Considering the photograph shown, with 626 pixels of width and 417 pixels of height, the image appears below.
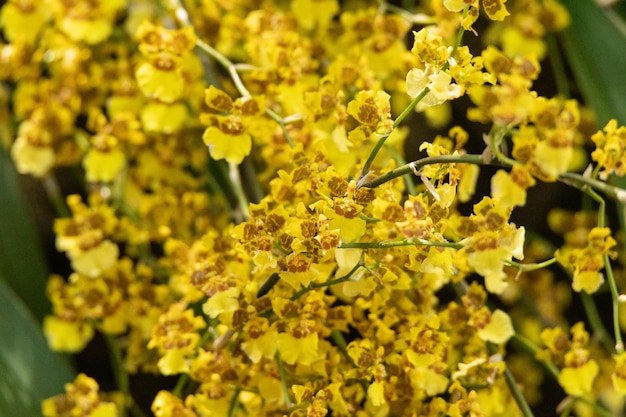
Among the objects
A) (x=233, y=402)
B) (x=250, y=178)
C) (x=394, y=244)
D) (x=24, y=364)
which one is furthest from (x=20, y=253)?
(x=394, y=244)

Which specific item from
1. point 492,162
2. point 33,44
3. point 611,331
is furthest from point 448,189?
point 611,331

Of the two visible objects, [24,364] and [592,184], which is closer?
[592,184]

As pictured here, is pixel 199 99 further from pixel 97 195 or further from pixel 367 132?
pixel 367 132

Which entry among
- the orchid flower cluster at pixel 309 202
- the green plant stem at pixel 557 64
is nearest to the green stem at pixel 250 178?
the orchid flower cluster at pixel 309 202

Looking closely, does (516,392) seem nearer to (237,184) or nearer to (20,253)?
(237,184)

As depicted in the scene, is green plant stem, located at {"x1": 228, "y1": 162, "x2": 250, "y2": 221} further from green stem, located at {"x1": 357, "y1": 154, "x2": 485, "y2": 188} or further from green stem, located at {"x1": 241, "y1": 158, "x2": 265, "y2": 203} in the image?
green stem, located at {"x1": 357, "y1": 154, "x2": 485, "y2": 188}

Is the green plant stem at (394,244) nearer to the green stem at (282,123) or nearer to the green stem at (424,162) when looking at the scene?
the green stem at (424,162)

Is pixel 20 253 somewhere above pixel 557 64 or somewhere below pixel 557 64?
below
